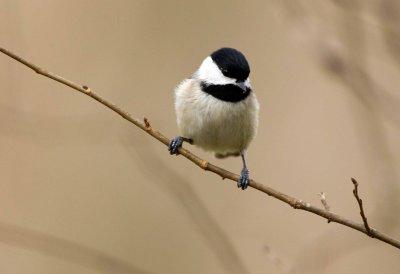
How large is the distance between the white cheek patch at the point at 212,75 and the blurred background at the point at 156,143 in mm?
608

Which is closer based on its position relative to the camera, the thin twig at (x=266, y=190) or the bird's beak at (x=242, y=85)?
the thin twig at (x=266, y=190)

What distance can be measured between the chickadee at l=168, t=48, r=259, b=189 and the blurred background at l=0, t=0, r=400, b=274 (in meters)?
0.55

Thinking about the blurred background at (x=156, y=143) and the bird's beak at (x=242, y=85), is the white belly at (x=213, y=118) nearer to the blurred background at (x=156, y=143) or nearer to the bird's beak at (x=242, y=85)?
the bird's beak at (x=242, y=85)

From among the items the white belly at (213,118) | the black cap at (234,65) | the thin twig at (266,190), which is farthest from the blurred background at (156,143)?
the thin twig at (266,190)

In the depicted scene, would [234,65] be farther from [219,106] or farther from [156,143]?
[156,143]

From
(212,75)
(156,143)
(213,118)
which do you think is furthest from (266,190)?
(156,143)

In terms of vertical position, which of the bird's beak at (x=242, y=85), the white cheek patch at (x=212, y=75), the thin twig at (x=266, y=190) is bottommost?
the thin twig at (x=266, y=190)

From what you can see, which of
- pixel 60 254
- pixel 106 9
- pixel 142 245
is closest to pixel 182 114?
pixel 60 254

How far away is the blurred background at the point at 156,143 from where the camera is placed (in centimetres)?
410

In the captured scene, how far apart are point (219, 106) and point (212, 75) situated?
159mm

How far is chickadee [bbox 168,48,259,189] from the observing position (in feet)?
10.2

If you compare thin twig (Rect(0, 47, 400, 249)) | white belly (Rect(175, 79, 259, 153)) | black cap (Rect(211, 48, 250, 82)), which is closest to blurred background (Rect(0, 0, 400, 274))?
white belly (Rect(175, 79, 259, 153))

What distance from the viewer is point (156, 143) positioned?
4465 millimetres

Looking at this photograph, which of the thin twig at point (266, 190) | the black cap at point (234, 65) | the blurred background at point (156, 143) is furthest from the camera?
the blurred background at point (156, 143)
